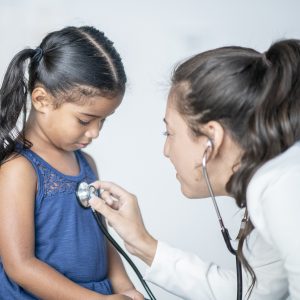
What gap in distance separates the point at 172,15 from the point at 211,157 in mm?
866

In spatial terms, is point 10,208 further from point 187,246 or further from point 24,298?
point 187,246

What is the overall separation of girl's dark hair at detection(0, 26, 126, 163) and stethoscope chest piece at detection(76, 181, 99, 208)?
158 millimetres

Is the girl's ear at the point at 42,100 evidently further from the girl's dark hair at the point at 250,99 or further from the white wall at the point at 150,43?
the white wall at the point at 150,43

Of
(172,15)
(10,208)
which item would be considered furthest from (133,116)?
(10,208)

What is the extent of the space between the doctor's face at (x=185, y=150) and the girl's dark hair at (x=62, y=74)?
20 centimetres

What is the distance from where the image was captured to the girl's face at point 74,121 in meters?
1.15

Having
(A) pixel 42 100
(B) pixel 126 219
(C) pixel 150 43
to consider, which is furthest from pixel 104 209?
(C) pixel 150 43

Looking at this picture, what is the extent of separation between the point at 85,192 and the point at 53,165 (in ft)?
0.33

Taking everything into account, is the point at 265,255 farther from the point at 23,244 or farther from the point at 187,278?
the point at 23,244

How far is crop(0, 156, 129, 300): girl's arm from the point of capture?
42.1 inches

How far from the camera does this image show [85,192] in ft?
3.80

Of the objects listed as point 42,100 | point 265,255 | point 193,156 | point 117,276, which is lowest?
point 117,276

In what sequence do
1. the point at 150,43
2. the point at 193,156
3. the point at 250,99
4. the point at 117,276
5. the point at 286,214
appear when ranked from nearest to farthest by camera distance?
the point at 286,214
the point at 250,99
the point at 193,156
the point at 117,276
the point at 150,43

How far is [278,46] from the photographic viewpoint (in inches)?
37.4
